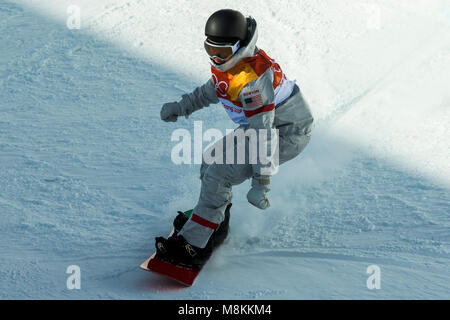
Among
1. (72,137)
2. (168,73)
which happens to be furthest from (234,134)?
(168,73)

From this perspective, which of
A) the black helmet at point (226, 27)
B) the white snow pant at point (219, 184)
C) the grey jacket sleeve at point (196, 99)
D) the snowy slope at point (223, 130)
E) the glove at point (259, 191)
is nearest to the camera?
the black helmet at point (226, 27)

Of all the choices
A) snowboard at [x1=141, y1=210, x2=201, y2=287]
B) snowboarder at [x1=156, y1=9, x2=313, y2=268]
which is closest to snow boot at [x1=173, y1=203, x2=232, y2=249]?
snowboarder at [x1=156, y1=9, x2=313, y2=268]

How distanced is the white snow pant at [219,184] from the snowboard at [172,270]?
151 millimetres

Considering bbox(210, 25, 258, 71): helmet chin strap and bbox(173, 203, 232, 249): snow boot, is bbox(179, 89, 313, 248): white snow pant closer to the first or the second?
bbox(173, 203, 232, 249): snow boot

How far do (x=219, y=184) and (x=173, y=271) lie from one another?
52 cm

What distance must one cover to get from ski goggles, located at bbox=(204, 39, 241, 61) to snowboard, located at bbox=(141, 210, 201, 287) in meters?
1.12

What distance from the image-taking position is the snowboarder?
2709 mm

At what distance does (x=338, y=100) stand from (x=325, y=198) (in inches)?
61.6

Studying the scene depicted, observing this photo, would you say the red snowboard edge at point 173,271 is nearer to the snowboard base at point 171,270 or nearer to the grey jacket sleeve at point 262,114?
the snowboard base at point 171,270

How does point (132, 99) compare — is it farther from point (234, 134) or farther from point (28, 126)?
point (234, 134)

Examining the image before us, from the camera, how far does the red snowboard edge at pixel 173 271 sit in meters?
2.98

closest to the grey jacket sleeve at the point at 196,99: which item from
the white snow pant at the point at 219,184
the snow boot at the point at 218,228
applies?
the white snow pant at the point at 219,184

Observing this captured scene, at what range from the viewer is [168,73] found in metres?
5.41

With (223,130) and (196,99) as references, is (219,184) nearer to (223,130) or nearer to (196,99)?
(196,99)
